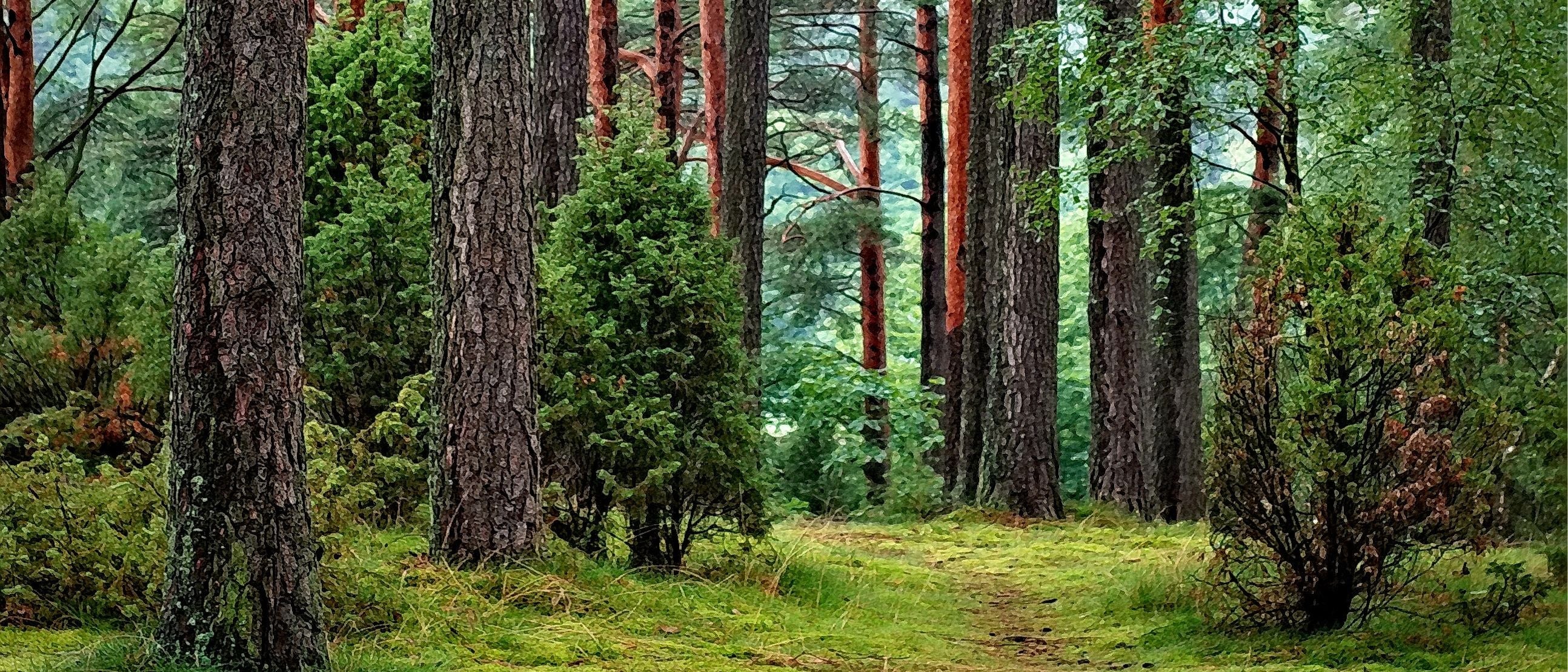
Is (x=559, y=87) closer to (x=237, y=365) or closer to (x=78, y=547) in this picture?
(x=78, y=547)

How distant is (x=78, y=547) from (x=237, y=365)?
1.83 metres

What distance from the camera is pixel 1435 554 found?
19.3 ft

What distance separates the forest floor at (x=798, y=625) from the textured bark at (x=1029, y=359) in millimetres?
3503

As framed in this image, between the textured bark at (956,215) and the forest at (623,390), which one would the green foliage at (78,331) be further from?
the textured bark at (956,215)

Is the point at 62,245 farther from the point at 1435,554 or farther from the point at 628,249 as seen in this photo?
the point at 1435,554

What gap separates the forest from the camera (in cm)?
468

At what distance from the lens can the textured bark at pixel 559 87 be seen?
962 cm

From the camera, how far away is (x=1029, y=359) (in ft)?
41.7

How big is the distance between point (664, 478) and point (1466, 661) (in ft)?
12.4

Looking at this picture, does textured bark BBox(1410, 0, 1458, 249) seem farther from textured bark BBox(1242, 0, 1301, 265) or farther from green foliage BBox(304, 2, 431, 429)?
green foliage BBox(304, 2, 431, 429)

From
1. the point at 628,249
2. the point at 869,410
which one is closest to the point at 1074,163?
the point at 628,249

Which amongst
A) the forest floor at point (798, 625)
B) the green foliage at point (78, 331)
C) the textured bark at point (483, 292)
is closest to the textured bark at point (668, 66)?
the green foliage at point (78, 331)

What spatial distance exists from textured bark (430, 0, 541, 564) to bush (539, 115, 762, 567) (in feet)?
1.24

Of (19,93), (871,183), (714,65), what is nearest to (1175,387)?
(714,65)
